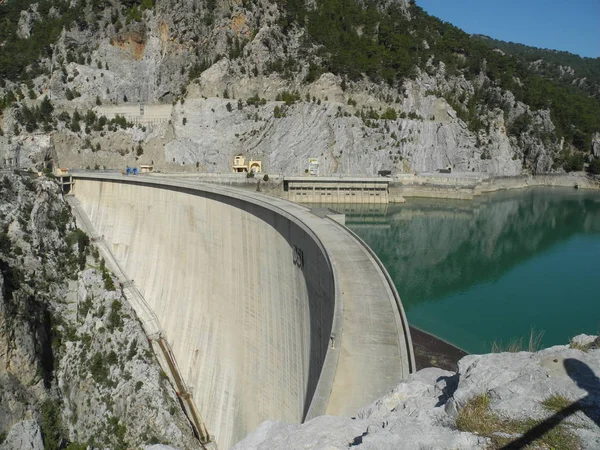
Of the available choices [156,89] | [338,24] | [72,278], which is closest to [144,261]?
[72,278]

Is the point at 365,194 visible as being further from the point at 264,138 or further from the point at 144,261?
the point at 144,261

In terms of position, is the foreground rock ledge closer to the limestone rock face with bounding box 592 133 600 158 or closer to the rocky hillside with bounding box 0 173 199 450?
the rocky hillside with bounding box 0 173 199 450

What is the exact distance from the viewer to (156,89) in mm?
43406

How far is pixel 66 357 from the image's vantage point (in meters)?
18.2

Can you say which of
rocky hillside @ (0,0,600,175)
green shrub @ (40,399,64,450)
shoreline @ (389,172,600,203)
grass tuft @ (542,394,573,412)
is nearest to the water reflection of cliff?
shoreline @ (389,172,600,203)

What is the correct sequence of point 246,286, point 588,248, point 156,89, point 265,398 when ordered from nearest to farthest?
point 265,398
point 246,286
point 588,248
point 156,89

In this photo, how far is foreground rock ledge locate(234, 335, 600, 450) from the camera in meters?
2.97

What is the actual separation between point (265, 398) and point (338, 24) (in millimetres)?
49537

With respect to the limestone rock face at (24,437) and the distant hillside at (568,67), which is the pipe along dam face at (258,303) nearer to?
the limestone rock face at (24,437)

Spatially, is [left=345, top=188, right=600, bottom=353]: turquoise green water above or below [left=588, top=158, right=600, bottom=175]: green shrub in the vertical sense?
below

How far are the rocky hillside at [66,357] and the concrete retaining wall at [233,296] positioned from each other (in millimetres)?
1554

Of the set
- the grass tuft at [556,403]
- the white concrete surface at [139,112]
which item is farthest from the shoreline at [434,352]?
the white concrete surface at [139,112]

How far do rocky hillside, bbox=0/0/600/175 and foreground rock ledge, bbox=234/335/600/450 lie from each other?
Answer: 38332 millimetres

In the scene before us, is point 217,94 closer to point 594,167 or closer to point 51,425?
point 51,425
